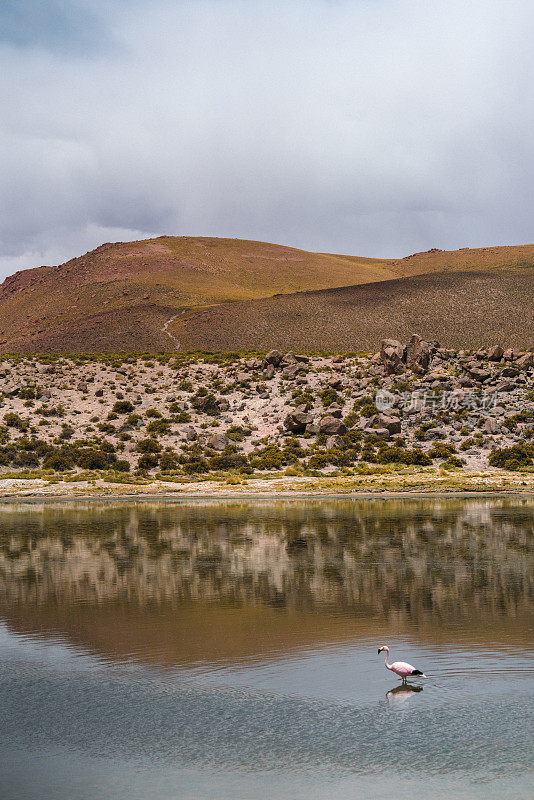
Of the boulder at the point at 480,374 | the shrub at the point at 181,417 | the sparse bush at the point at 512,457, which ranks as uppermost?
the boulder at the point at 480,374

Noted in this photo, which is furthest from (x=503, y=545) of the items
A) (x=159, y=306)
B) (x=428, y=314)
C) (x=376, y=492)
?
(x=159, y=306)

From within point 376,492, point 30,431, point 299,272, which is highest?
point 299,272

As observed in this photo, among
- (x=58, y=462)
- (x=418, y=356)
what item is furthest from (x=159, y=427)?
(x=418, y=356)

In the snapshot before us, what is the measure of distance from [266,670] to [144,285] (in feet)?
470

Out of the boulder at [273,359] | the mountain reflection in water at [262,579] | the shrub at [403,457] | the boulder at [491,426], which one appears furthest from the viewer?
the boulder at [273,359]

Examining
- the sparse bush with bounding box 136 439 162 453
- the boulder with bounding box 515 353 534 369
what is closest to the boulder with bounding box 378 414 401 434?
the sparse bush with bounding box 136 439 162 453

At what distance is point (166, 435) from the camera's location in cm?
5738

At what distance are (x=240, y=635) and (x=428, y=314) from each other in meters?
96.8

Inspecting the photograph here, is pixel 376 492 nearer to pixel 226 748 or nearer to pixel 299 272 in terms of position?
pixel 226 748

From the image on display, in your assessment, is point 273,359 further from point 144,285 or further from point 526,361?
point 144,285

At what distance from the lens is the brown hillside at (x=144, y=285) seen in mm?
118562

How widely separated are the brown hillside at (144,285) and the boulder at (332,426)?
49.7 metres

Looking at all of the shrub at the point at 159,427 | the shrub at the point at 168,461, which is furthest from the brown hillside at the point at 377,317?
the shrub at the point at 168,461

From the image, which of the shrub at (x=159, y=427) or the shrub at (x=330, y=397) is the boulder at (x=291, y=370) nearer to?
the shrub at (x=330, y=397)
